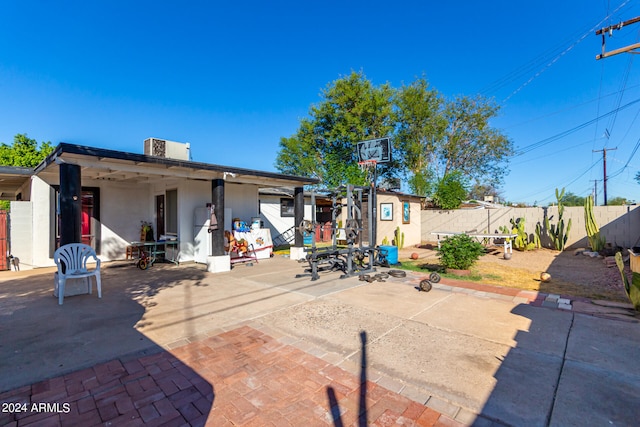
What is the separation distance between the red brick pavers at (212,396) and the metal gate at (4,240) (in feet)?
26.8

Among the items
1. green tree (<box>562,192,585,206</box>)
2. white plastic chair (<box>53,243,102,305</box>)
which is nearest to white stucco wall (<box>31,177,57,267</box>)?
white plastic chair (<box>53,243,102,305</box>)

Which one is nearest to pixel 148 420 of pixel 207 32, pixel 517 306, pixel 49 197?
pixel 517 306

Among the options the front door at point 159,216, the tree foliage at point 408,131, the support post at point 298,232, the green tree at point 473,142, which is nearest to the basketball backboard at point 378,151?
the support post at point 298,232

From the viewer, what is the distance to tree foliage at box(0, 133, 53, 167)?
18.7 m

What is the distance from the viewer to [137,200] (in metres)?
9.92

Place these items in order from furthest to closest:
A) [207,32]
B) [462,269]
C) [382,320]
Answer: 1. [207,32]
2. [462,269]
3. [382,320]

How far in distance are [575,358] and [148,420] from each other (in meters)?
3.87

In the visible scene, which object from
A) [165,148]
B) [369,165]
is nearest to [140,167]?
[165,148]

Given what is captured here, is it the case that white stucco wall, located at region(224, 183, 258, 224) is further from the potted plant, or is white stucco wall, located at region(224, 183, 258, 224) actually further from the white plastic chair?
the potted plant

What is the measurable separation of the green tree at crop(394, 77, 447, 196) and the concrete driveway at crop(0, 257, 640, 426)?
1700cm

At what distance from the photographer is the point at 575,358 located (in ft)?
9.71

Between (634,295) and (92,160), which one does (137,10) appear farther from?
(634,295)

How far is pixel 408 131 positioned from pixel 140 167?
19388 millimetres

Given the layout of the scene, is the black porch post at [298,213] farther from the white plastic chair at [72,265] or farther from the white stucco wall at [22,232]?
the white stucco wall at [22,232]
